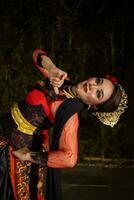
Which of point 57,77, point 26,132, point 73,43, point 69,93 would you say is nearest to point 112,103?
point 69,93

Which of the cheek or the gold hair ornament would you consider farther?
the gold hair ornament

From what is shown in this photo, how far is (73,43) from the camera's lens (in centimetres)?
504

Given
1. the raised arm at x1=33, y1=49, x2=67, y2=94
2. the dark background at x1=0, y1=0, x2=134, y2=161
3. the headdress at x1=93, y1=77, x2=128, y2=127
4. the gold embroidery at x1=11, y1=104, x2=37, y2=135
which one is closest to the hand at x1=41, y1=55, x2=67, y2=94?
the raised arm at x1=33, y1=49, x2=67, y2=94

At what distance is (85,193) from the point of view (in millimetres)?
3936

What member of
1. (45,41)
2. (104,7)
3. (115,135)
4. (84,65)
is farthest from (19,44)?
(115,135)

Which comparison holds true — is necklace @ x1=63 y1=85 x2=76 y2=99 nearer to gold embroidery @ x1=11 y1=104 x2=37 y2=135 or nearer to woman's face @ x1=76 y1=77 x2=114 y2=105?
woman's face @ x1=76 y1=77 x2=114 y2=105

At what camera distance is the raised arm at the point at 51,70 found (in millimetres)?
2055

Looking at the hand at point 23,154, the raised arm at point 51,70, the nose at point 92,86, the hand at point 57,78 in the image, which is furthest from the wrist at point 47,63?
the hand at point 23,154

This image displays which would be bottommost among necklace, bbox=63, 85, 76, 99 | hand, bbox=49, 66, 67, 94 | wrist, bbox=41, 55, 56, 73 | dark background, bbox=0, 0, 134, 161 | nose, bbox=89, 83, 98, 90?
necklace, bbox=63, 85, 76, 99

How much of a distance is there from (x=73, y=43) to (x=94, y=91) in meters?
2.99

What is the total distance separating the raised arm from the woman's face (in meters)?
0.13

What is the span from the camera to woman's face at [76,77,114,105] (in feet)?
7.00

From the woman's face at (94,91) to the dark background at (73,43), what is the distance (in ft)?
9.45

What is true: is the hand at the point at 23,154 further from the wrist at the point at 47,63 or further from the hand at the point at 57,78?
the wrist at the point at 47,63
